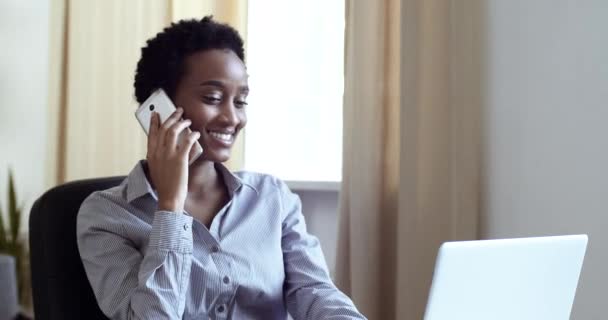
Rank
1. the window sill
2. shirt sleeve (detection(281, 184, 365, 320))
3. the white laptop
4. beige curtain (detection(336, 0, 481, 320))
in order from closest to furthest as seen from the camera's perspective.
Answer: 1. the white laptop
2. shirt sleeve (detection(281, 184, 365, 320))
3. beige curtain (detection(336, 0, 481, 320))
4. the window sill

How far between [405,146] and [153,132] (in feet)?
2.77

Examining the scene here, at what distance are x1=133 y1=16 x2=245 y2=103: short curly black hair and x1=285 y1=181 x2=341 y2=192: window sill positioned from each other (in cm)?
96

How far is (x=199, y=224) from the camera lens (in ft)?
4.16

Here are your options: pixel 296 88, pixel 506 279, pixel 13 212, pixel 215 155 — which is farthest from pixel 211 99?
pixel 13 212

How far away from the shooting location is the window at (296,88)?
7.90 feet

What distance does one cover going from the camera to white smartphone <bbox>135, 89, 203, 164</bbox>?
1297 mm

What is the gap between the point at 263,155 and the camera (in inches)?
102

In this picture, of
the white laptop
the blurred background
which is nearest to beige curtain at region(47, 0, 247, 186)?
the blurred background

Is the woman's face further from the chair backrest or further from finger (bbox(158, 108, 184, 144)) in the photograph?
the chair backrest

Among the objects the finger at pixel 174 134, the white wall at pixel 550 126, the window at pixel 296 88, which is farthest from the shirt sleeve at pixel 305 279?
the window at pixel 296 88

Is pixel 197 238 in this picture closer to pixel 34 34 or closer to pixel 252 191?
pixel 252 191

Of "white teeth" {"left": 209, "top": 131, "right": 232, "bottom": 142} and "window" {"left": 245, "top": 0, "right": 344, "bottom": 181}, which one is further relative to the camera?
"window" {"left": 245, "top": 0, "right": 344, "bottom": 181}

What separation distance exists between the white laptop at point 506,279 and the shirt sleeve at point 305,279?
13.1 inches

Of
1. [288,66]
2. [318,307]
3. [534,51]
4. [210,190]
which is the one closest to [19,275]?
[288,66]
